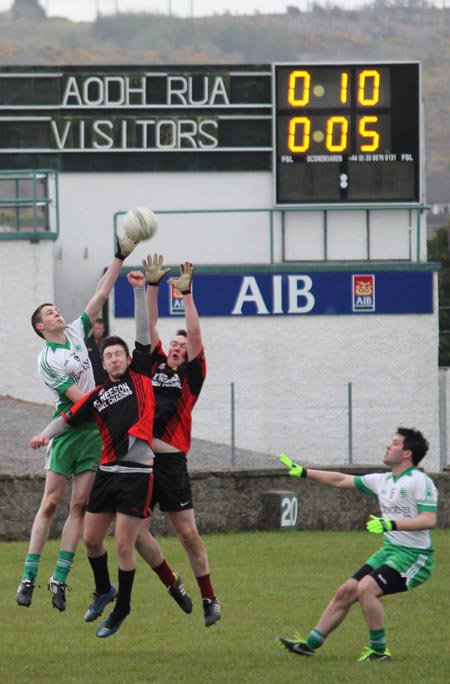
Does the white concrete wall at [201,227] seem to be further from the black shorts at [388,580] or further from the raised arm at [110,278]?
the black shorts at [388,580]

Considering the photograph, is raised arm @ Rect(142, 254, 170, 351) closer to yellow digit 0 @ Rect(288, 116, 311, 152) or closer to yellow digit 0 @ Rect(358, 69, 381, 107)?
Result: yellow digit 0 @ Rect(288, 116, 311, 152)

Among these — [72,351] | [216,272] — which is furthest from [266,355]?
[72,351]

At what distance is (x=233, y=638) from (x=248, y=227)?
1886 centimetres

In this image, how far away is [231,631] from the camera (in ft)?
37.6

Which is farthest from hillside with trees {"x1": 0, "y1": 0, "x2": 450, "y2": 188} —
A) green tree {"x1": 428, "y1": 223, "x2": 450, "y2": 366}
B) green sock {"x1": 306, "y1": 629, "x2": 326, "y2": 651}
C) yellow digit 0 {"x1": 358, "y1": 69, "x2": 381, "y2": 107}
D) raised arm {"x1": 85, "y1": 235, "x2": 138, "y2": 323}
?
green sock {"x1": 306, "y1": 629, "x2": 326, "y2": 651}

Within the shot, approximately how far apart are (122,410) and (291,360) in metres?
16.7

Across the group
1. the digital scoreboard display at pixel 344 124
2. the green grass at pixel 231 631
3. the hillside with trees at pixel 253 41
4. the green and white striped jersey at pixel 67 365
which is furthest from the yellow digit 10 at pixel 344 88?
the hillside with trees at pixel 253 41

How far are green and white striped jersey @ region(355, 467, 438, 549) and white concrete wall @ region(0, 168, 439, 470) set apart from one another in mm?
15976

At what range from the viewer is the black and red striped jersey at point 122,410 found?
1059 cm

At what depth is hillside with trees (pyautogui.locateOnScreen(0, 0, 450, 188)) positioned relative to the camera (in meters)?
170

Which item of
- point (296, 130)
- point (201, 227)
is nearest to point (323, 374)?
point (201, 227)

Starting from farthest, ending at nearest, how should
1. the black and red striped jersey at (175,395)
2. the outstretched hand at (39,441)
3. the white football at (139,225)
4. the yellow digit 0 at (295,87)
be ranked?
the yellow digit 0 at (295,87) < the white football at (139,225) < the black and red striped jersey at (175,395) < the outstretched hand at (39,441)

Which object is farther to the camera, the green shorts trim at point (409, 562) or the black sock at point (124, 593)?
the black sock at point (124, 593)

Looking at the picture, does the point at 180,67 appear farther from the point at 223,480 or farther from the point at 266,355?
the point at 223,480
